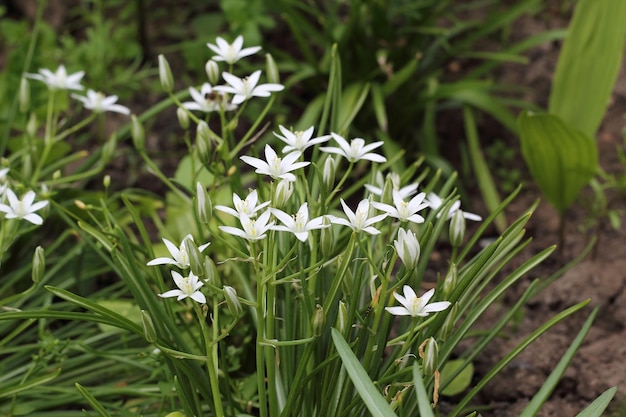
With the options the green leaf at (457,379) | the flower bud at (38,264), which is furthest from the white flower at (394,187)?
the flower bud at (38,264)

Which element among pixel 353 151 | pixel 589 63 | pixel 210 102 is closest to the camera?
pixel 353 151

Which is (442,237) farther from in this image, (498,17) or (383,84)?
(498,17)

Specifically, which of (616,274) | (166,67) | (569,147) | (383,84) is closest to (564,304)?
(616,274)

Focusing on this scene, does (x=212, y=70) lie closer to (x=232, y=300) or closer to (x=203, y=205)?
(x=203, y=205)

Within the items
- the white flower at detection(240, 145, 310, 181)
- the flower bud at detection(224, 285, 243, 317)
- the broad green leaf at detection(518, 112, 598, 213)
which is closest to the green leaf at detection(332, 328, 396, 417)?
the flower bud at detection(224, 285, 243, 317)

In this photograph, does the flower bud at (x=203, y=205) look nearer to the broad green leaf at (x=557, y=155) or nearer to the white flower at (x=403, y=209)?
the white flower at (x=403, y=209)

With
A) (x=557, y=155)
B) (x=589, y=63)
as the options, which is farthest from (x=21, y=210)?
(x=589, y=63)

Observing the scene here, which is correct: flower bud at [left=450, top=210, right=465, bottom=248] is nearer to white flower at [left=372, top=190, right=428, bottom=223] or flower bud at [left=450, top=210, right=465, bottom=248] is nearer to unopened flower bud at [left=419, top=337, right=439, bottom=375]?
white flower at [left=372, top=190, right=428, bottom=223]
